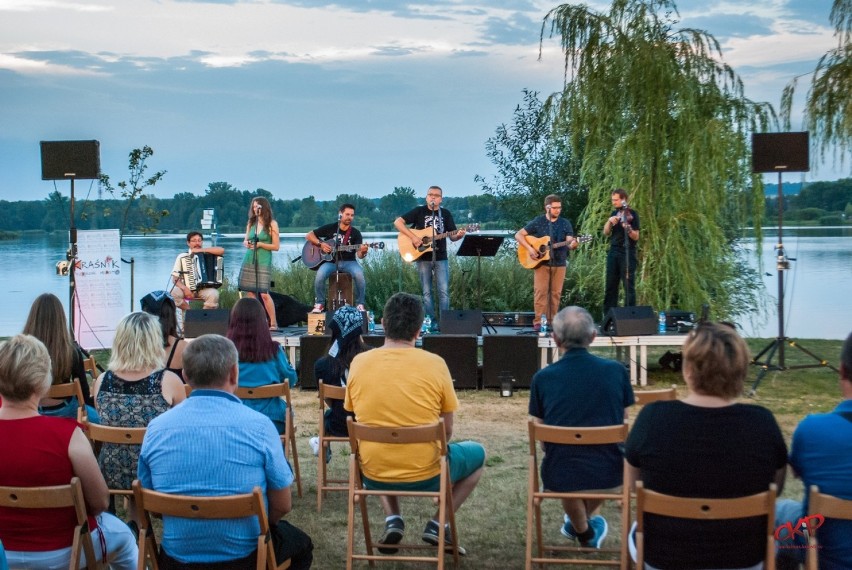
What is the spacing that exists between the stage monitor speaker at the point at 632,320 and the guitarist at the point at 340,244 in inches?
110

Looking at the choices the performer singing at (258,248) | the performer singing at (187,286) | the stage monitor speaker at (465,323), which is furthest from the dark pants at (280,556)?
the performer singing at (187,286)

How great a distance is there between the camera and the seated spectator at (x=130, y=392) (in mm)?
3988

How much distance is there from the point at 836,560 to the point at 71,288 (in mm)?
8288

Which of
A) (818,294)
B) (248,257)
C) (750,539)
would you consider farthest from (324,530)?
(818,294)

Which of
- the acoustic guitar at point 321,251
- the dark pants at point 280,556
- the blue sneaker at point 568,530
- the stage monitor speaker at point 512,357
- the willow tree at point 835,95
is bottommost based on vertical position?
the blue sneaker at point 568,530

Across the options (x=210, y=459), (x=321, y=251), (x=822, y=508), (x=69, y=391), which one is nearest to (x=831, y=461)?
(x=822, y=508)

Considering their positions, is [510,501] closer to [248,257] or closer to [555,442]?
[555,442]

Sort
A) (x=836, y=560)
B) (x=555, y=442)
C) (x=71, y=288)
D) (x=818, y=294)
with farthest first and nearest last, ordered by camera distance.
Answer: (x=818, y=294)
(x=71, y=288)
(x=555, y=442)
(x=836, y=560)

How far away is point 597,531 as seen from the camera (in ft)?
14.3

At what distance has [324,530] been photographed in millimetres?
4723

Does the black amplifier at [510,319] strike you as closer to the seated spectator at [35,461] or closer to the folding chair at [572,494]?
the folding chair at [572,494]

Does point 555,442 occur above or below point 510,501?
above

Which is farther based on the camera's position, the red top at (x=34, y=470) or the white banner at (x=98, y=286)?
the white banner at (x=98, y=286)

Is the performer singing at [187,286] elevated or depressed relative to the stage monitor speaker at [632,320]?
elevated
